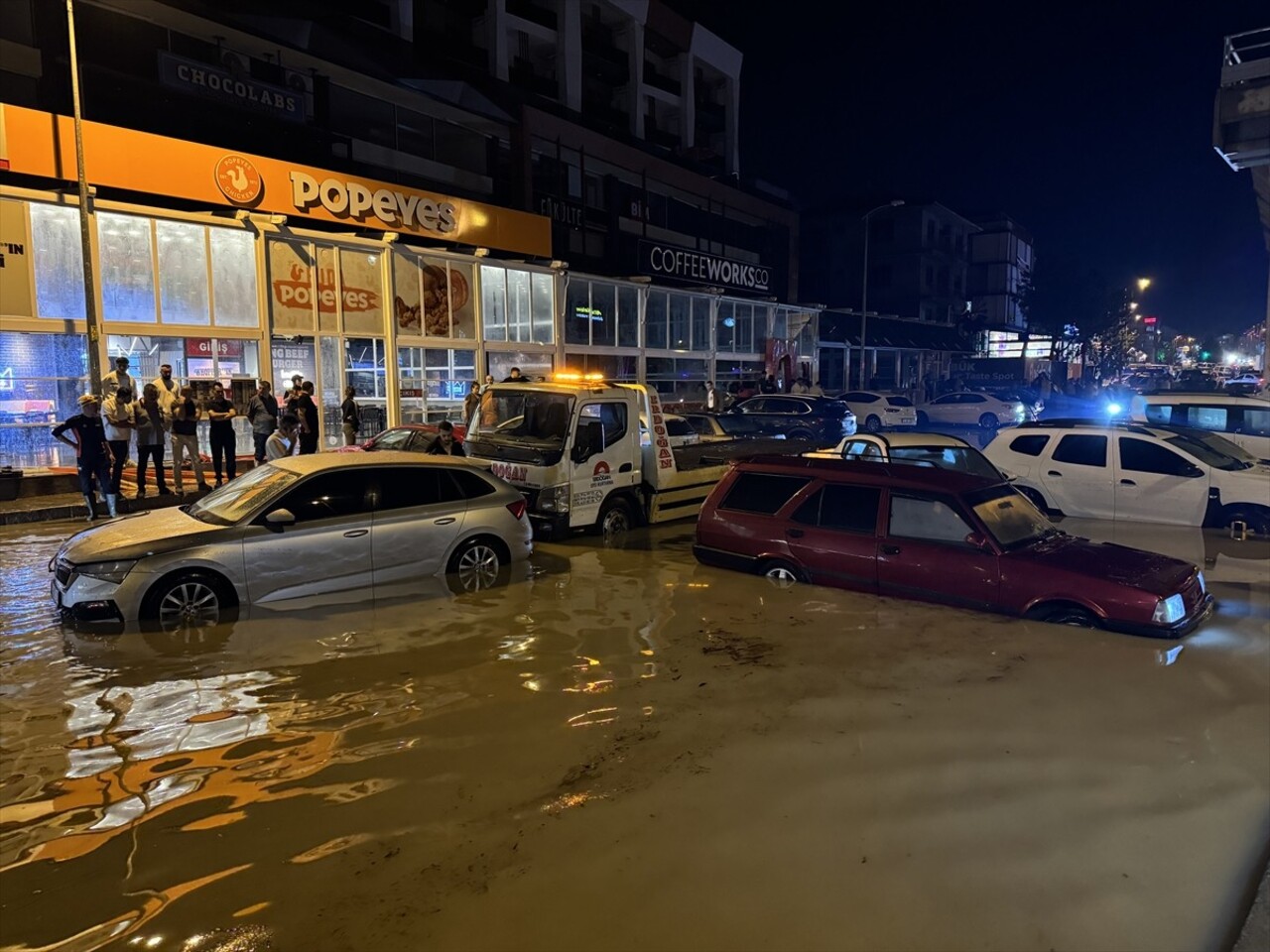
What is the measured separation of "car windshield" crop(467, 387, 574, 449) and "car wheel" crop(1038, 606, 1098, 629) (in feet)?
19.3

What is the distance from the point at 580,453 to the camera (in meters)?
10.8

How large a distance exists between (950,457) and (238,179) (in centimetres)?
1514

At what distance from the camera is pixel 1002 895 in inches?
148

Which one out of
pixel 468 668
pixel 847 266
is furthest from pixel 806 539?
pixel 847 266

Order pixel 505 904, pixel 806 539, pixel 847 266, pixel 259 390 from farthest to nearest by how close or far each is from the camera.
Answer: pixel 847 266
pixel 259 390
pixel 806 539
pixel 505 904

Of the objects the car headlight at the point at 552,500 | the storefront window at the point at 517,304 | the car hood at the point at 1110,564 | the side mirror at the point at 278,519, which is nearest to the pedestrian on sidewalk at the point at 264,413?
the car headlight at the point at 552,500

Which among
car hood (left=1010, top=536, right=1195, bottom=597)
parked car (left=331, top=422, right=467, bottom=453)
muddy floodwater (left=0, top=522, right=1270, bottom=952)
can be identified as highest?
parked car (left=331, top=422, right=467, bottom=453)

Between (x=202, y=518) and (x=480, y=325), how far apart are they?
16153 mm

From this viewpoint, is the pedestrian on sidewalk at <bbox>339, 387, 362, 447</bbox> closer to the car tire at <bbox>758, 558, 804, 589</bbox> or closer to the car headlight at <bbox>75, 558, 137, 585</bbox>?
the car headlight at <bbox>75, 558, 137, 585</bbox>

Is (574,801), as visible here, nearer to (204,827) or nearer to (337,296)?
(204,827)

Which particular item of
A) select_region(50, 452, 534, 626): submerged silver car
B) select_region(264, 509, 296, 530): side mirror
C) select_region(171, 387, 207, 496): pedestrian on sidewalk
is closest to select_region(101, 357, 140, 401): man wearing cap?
select_region(171, 387, 207, 496): pedestrian on sidewalk

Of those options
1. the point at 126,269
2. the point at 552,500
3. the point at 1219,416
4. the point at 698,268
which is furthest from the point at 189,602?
the point at 698,268

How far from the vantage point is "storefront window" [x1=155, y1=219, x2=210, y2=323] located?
16938 mm

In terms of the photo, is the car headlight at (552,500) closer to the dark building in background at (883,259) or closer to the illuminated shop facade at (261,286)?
the illuminated shop facade at (261,286)
